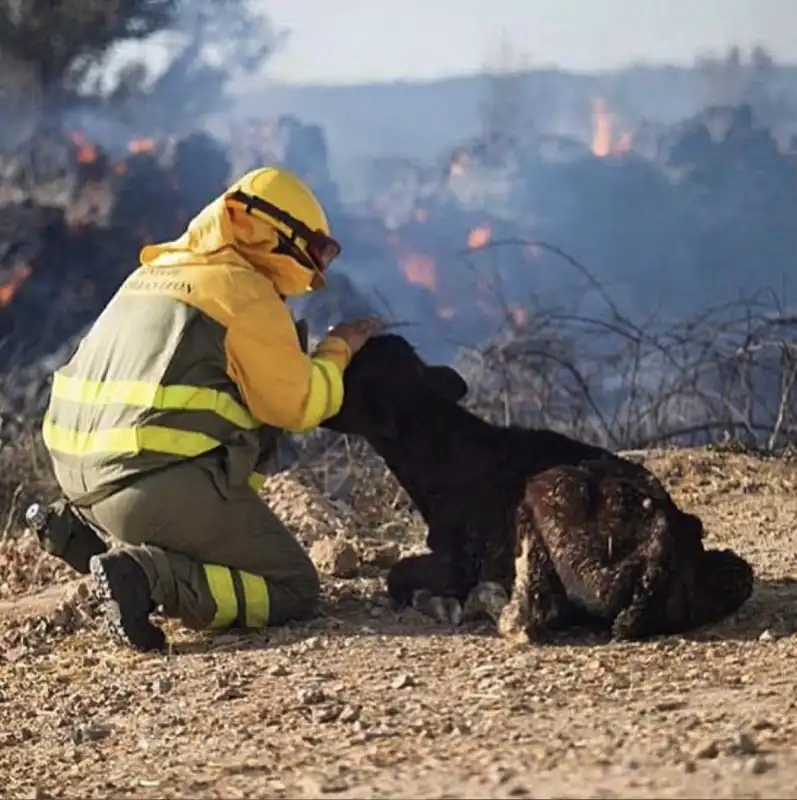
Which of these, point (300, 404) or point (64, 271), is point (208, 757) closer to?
point (300, 404)

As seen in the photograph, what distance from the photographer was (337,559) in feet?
24.9

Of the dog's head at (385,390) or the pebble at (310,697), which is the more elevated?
the dog's head at (385,390)

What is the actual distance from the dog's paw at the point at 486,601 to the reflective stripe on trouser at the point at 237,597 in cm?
Answer: 78

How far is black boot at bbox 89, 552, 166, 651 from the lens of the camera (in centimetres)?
639

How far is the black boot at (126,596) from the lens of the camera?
21.0 feet

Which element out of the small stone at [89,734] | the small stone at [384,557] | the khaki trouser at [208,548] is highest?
the khaki trouser at [208,548]

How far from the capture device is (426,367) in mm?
7223

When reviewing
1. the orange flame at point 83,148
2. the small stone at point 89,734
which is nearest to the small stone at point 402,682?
the small stone at point 89,734

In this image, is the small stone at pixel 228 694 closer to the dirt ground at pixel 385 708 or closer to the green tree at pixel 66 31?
the dirt ground at pixel 385 708

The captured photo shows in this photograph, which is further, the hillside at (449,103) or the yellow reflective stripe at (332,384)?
the hillside at (449,103)

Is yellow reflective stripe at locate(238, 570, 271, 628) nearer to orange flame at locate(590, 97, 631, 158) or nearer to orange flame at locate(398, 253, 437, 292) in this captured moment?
orange flame at locate(398, 253, 437, 292)

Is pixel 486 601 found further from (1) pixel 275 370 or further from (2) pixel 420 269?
(2) pixel 420 269

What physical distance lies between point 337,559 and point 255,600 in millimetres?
916

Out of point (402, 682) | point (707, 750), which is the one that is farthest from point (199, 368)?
point (707, 750)
